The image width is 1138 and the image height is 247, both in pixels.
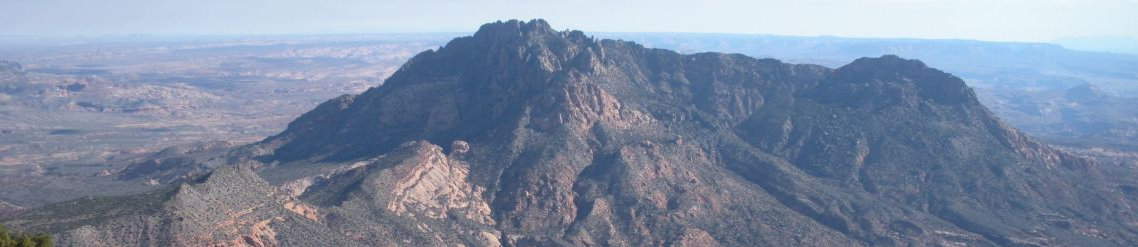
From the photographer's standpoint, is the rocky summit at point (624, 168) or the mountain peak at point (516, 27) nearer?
the rocky summit at point (624, 168)

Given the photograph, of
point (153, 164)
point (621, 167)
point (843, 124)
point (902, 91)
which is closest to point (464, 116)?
point (621, 167)

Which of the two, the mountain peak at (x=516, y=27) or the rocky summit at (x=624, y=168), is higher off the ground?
the mountain peak at (x=516, y=27)

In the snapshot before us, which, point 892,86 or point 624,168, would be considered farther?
point 892,86

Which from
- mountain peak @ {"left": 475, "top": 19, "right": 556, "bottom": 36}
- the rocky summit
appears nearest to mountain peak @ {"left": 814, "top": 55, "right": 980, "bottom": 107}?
the rocky summit

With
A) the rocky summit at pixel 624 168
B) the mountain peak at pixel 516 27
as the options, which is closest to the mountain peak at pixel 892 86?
the rocky summit at pixel 624 168

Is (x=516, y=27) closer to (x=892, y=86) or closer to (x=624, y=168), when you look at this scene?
(x=624, y=168)

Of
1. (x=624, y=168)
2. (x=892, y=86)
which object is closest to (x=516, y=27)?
(x=624, y=168)

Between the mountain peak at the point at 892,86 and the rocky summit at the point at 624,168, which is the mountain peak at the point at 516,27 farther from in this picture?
the mountain peak at the point at 892,86

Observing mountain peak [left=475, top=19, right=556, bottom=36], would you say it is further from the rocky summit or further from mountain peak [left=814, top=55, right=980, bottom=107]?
mountain peak [left=814, top=55, right=980, bottom=107]
